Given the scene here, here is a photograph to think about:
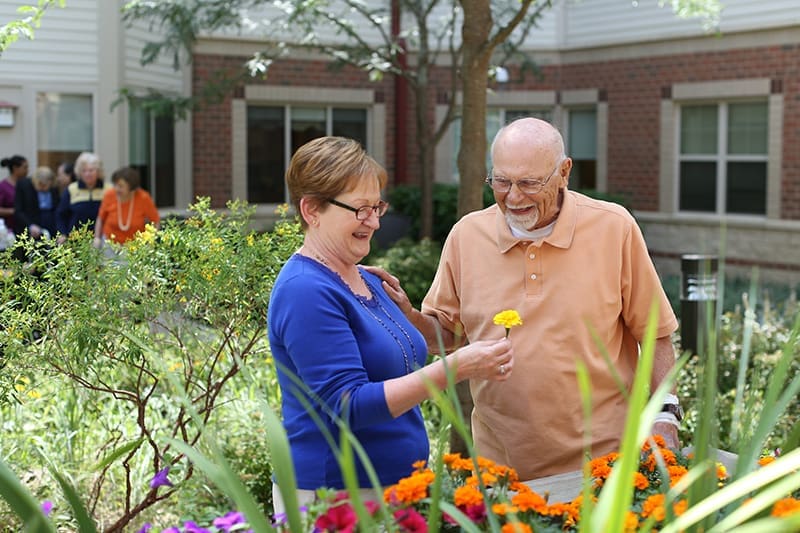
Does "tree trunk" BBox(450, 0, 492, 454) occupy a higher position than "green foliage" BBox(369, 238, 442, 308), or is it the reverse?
"tree trunk" BBox(450, 0, 492, 454)

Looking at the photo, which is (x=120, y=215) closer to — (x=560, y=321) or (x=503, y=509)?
(x=560, y=321)

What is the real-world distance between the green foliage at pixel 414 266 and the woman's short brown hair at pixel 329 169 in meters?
8.43

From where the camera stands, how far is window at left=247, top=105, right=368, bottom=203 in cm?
1670

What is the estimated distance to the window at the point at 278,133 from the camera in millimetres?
16703

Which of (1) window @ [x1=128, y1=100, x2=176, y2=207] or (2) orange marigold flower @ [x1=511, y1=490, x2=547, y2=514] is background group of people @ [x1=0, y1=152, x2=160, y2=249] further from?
(2) orange marigold flower @ [x1=511, y1=490, x2=547, y2=514]

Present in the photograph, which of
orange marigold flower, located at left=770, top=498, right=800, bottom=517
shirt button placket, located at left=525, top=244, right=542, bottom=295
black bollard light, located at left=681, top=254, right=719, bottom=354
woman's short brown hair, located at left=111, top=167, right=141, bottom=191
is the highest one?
woman's short brown hair, located at left=111, top=167, right=141, bottom=191

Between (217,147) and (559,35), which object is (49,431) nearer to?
(217,147)

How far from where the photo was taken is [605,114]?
681 inches

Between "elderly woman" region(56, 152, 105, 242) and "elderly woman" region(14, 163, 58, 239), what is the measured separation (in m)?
0.35

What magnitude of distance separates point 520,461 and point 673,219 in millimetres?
13726

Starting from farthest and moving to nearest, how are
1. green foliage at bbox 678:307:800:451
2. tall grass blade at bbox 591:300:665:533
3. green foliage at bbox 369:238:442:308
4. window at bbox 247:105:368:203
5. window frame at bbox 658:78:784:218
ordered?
window at bbox 247:105:368:203 < window frame at bbox 658:78:784:218 < green foliage at bbox 369:238:442:308 < green foliage at bbox 678:307:800:451 < tall grass blade at bbox 591:300:665:533

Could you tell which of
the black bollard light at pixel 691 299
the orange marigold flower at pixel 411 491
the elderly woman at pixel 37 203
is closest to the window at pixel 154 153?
the elderly woman at pixel 37 203

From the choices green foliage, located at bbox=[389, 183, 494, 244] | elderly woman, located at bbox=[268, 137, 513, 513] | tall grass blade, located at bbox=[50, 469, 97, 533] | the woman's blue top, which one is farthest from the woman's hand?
green foliage, located at bbox=[389, 183, 494, 244]

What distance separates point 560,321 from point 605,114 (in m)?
14.5
